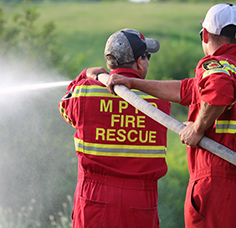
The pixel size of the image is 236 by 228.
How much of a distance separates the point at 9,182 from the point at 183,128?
4194mm

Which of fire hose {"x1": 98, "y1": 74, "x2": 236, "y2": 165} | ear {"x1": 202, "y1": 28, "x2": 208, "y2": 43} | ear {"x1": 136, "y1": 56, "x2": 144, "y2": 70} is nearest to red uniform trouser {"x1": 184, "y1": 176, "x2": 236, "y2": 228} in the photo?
fire hose {"x1": 98, "y1": 74, "x2": 236, "y2": 165}

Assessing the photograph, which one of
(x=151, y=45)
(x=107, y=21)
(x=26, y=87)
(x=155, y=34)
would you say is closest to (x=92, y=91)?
(x=151, y=45)

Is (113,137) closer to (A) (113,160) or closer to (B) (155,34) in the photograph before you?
(A) (113,160)

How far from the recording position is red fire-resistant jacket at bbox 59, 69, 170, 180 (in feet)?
9.72

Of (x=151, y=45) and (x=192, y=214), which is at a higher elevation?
(x=151, y=45)

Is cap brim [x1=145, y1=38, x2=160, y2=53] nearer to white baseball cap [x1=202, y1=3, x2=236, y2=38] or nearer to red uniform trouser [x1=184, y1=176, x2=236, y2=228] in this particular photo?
white baseball cap [x1=202, y1=3, x2=236, y2=38]

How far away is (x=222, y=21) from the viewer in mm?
2561

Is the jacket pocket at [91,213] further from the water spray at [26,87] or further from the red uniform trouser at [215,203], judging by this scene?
the water spray at [26,87]

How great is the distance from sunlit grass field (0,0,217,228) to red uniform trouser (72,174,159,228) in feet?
8.78

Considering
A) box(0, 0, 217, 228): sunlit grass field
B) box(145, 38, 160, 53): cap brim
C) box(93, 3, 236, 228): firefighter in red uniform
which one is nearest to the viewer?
box(93, 3, 236, 228): firefighter in red uniform

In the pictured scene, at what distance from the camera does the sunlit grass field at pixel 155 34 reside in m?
6.13

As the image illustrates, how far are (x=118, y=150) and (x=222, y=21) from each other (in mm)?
1187

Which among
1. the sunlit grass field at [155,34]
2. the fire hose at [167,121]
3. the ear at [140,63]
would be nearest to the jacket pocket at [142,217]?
the fire hose at [167,121]

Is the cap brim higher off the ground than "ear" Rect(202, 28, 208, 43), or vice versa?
"ear" Rect(202, 28, 208, 43)
